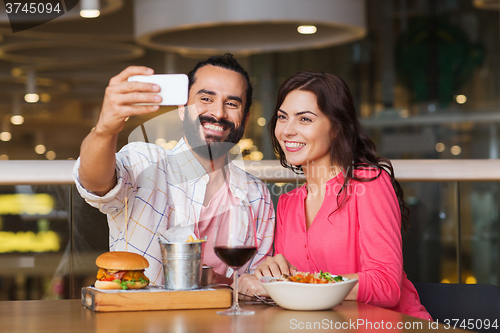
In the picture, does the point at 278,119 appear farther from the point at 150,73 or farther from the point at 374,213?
the point at 150,73

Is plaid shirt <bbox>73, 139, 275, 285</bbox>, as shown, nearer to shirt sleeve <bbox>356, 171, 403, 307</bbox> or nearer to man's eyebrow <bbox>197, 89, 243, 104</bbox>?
man's eyebrow <bbox>197, 89, 243, 104</bbox>

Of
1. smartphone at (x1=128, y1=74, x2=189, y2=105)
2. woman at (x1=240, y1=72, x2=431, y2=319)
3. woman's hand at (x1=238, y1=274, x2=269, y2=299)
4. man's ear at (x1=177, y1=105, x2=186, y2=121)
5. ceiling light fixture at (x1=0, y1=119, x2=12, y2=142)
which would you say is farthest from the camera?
ceiling light fixture at (x1=0, y1=119, x2=12, y2=142)

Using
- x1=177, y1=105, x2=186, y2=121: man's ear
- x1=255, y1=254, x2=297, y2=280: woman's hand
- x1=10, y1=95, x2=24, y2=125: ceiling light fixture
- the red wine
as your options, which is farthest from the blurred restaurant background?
the red wine

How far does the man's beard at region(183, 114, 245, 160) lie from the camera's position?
5.42ft

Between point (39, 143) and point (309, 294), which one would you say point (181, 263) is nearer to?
point (309, 294)

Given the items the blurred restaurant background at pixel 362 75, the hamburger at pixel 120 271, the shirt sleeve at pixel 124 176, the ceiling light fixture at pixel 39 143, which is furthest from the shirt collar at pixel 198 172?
the ceiling light fixture at pixel 39 143

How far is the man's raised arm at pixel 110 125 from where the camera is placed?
0.97 meters

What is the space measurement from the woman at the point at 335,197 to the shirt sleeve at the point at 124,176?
0.39 meters

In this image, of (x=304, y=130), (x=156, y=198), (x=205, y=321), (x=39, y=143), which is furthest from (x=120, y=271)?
(x=39, y=143)

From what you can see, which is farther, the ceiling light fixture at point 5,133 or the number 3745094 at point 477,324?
the ceiling light fixture at point 5,133

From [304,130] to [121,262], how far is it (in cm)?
71

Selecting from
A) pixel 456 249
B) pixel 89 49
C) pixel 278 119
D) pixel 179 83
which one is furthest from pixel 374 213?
pixel 89 49

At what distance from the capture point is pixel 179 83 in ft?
3.04

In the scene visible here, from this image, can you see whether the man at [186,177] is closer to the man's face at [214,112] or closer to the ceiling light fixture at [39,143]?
the man's face at [214,112]
